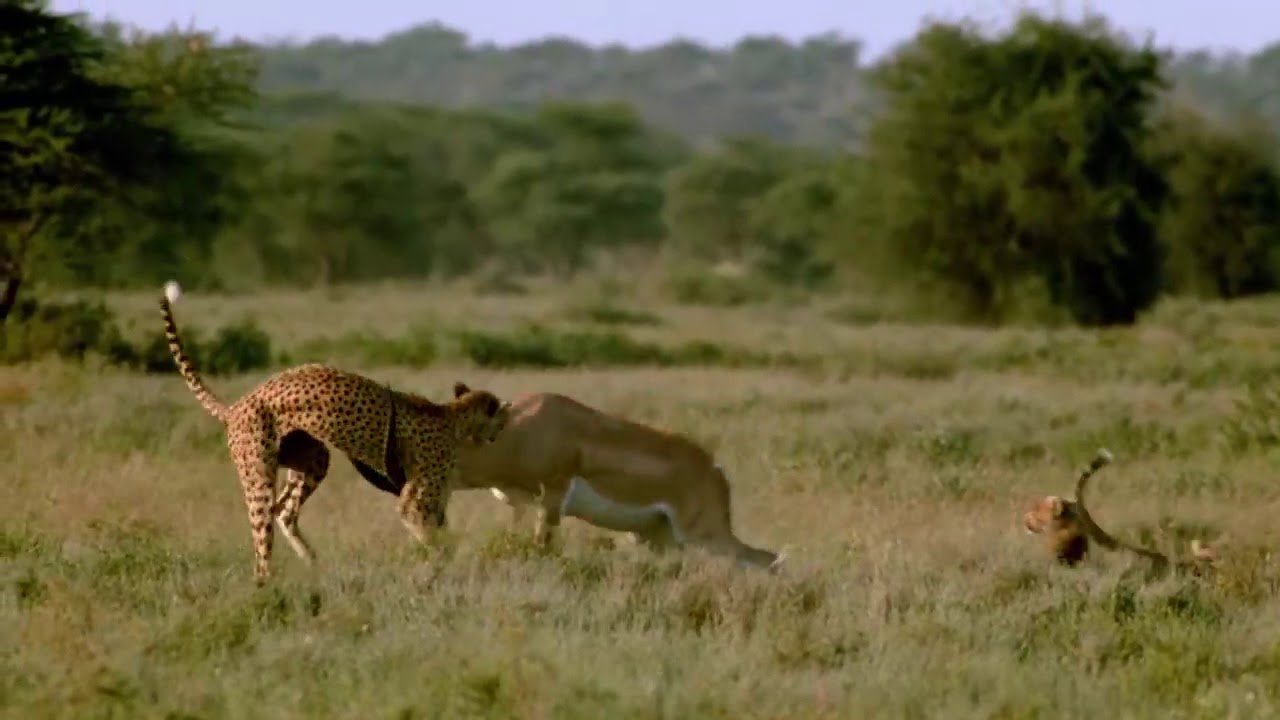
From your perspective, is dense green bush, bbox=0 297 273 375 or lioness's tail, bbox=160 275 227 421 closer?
lioness's tail, bbox=160 275 227 421

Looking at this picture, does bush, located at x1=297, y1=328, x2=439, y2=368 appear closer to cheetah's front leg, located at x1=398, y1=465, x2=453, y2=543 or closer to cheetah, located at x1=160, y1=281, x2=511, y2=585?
cheetah, located at x1=160, y1=281, x2=511, y2=585

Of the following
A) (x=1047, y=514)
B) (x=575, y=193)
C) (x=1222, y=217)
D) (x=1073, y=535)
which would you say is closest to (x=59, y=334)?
(x=1047, y=514)

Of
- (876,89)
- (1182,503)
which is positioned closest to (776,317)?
(876,89)

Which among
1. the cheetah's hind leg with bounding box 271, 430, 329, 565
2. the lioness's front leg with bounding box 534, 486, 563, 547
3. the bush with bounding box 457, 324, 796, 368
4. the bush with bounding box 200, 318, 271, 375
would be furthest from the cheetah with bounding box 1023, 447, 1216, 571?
the bush with bounding box 457, 324, 796, 368

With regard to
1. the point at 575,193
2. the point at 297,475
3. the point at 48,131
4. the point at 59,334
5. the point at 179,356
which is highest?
the point at 48,131

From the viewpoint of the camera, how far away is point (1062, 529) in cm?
1027

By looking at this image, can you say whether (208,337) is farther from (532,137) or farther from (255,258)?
(532,137)

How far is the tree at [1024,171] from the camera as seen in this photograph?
3775cm

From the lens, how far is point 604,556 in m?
9.39

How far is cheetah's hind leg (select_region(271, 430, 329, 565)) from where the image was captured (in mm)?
9891

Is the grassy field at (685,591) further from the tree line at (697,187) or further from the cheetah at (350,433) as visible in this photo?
the tree line at (697,187)

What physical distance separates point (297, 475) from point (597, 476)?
4.43ft

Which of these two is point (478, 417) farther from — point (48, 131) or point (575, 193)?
point (575, 193)

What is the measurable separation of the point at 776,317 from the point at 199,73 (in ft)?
41.7
